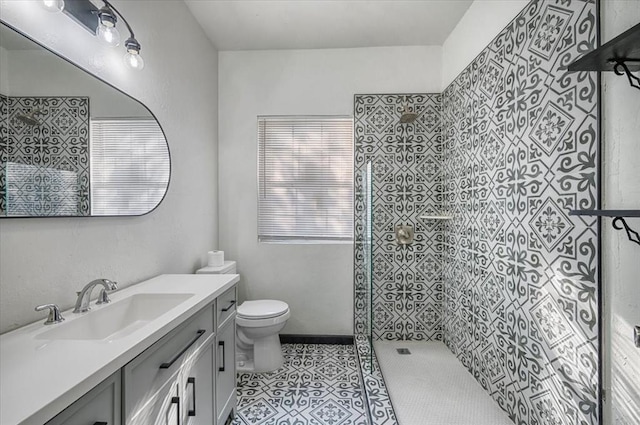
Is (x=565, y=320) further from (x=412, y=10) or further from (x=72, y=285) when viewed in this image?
(x=412, y=10)

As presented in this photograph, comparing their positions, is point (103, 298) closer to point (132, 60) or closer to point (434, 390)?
point (132, 60)

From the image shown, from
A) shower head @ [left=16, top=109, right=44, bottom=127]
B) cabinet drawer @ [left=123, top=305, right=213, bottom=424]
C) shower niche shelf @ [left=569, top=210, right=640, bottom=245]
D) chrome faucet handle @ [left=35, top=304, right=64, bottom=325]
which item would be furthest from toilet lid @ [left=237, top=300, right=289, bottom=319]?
shower niche shelf @ [left=569, top=210, right=640, bottom=245]

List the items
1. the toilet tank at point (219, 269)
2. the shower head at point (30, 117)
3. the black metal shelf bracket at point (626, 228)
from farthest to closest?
the toilet tank at point (219, 269) → the shower head at point (30, 117) → the black metal shelf bracket at point (626, 228)

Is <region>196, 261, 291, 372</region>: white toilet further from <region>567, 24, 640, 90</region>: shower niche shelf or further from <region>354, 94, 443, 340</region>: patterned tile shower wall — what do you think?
<region>567, 24, 640, 90</region>: shower niche shelf

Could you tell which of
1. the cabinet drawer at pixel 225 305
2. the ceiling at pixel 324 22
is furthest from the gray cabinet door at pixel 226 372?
the ceiling at pixel 324 22

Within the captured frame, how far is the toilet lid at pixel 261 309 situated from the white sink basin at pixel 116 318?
0.89 m

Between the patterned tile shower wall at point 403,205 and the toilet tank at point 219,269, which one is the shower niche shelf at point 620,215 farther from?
the toilet tank at point 219,269

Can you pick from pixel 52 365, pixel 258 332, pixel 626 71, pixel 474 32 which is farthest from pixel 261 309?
pixel 474 32

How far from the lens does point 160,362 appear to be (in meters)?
1.02

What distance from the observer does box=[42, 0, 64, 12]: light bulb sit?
1049mm

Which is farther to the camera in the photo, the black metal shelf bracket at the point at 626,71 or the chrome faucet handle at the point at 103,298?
the chrome faucet handle at the point at 103,298

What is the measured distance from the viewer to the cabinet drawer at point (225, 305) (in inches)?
59.9

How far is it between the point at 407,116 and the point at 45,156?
7.41 feet

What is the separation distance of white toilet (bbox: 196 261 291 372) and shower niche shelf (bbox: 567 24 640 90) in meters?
2.13
